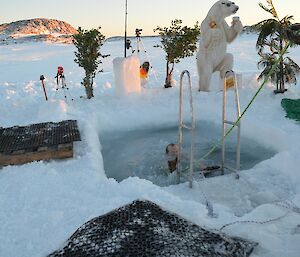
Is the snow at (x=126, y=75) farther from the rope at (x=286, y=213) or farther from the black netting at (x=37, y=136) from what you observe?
the rope at (x=286, y=213)

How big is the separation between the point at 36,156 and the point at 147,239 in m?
3.66

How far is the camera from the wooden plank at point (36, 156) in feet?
21.9

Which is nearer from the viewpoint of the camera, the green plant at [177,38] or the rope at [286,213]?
the rope at [286,213]

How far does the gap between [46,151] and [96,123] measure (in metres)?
3.13

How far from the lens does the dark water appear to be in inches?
302

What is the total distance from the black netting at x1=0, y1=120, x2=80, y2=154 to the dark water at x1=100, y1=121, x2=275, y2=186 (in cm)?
119

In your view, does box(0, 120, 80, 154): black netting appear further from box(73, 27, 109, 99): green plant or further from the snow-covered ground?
box(73, 27, 109, 99): green plant

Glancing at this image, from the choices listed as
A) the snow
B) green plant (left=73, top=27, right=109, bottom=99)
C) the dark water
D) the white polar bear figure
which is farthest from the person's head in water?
green plant (left=73, top=27, right=109, bottom=99)

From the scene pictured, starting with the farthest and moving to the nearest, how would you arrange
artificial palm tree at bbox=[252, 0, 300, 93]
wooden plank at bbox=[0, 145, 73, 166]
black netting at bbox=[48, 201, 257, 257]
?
artificial palm tree at bbox=[252, 0, 300, 93]
wooden plank at bbox=[0, 145, 73, 166]
black netting at bbox=[48, 201, 257, 257]

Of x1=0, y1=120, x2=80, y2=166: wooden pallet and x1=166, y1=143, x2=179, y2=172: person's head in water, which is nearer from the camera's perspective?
x1=0, y1=120, x2=80, y2=166: wooden pallet

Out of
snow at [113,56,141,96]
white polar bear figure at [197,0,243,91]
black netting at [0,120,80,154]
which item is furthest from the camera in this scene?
snow at [113,56,141,96]

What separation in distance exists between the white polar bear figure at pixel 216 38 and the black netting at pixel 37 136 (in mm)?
5289

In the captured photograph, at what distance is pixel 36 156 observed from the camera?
6766 millimetres

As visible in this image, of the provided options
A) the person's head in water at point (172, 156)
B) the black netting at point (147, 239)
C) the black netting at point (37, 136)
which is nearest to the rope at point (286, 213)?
the black netting at point (147, 239)
